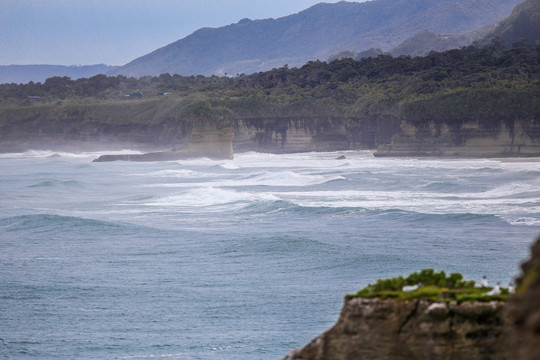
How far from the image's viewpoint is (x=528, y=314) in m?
4.26

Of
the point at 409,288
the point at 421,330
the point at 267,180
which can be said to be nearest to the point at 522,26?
the point at 267,180

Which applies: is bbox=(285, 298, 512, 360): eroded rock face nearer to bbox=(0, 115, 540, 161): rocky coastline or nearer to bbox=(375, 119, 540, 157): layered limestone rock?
bbox=(375, 119, 540, 157): layered limestone rock

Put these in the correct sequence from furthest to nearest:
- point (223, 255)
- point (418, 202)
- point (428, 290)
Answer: point (418, 202) → point (223, 255) → point (428, 290)

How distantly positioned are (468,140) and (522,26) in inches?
4390

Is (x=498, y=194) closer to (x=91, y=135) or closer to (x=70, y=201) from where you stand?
(x=70, y=201)

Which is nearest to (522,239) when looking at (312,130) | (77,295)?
(77,295)

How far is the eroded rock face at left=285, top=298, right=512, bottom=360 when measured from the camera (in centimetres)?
638

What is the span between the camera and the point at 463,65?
105 meters

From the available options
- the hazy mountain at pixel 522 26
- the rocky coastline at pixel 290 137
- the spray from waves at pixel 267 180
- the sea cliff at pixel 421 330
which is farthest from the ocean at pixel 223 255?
the hazy mountain at pixel 522 26

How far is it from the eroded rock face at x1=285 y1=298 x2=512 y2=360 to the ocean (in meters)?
7.46

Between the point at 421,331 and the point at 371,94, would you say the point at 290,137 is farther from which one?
the point at 421,331

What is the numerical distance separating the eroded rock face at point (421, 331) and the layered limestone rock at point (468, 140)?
66065 mm

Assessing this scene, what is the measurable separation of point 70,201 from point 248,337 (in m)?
28.3

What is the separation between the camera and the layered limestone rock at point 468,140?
71.1 m
